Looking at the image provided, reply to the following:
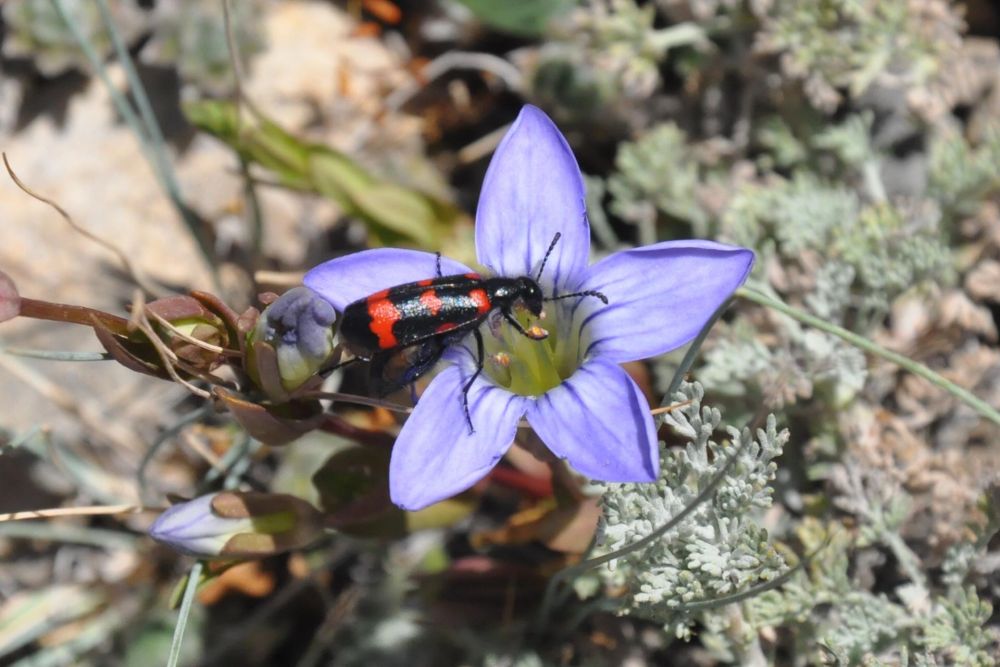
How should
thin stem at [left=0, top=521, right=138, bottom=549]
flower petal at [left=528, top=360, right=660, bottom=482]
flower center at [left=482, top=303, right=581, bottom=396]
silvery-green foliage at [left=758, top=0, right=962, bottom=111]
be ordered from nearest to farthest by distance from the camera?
flower petal at [left=528, top=360, right=660, bottom=482] → flower center at [left=482, top=303, right=581, bottom=396] → thin stem at [left=0, top=521, right=138, bottom=549] → silvery-green foliage at [left=758, top=0, right=962, bottom=111]

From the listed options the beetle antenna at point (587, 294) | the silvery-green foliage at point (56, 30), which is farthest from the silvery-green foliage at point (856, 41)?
the silvery-green foliage at point (56, 30)

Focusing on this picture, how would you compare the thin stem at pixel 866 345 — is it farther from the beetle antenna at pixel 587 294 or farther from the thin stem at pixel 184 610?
the thin stem at pixel 184 610

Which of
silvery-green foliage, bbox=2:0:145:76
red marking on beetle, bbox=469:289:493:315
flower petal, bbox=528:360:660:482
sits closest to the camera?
flower petal, bbox=528:360:660:482

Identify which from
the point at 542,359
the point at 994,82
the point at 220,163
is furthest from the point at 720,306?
the point at 220,163

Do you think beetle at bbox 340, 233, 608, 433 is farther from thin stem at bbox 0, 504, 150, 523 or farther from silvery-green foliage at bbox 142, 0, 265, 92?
silvery-green foliage at bbox 142, 0, 265, 92

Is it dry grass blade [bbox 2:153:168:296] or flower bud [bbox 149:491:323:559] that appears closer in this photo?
dry grass blade [bbox 2:153:168:296]

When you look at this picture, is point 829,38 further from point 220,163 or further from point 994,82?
point 220,163

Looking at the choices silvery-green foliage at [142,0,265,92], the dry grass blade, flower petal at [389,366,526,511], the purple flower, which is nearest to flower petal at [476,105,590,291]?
the purple flower
